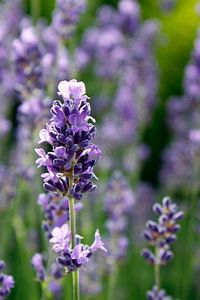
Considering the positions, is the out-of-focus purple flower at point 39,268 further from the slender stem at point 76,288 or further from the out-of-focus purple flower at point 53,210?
the slender stem at point 76,288

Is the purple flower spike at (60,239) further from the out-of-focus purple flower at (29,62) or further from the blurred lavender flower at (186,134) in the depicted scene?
the blurred lavender flower at (186,134)

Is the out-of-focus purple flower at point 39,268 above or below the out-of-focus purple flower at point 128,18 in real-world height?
below

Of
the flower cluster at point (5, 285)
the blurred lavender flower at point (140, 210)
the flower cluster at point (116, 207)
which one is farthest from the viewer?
the blurred lavender flower at point (140, 210)

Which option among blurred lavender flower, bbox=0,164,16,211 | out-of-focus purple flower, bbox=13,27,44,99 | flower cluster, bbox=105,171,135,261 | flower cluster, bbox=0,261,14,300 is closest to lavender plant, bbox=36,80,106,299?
flower cluster, bbox=0,261,14,300

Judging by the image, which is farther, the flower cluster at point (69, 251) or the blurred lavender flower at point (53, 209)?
the blurred lavender flower at point (53, 209)

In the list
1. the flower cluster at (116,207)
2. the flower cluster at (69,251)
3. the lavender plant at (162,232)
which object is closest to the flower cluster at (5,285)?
the flower cluster at (69,251)

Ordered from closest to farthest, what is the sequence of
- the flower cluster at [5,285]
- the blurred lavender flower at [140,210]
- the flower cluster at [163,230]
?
the flower cluster at [5,285]
the flower cluster at [163,230]
the blurred lavender flower at [140,210]

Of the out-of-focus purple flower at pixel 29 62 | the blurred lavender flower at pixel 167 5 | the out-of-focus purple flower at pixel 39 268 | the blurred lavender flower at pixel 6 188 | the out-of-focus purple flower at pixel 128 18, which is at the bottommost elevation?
the out-of-focus purple flower at pixel 39 268
